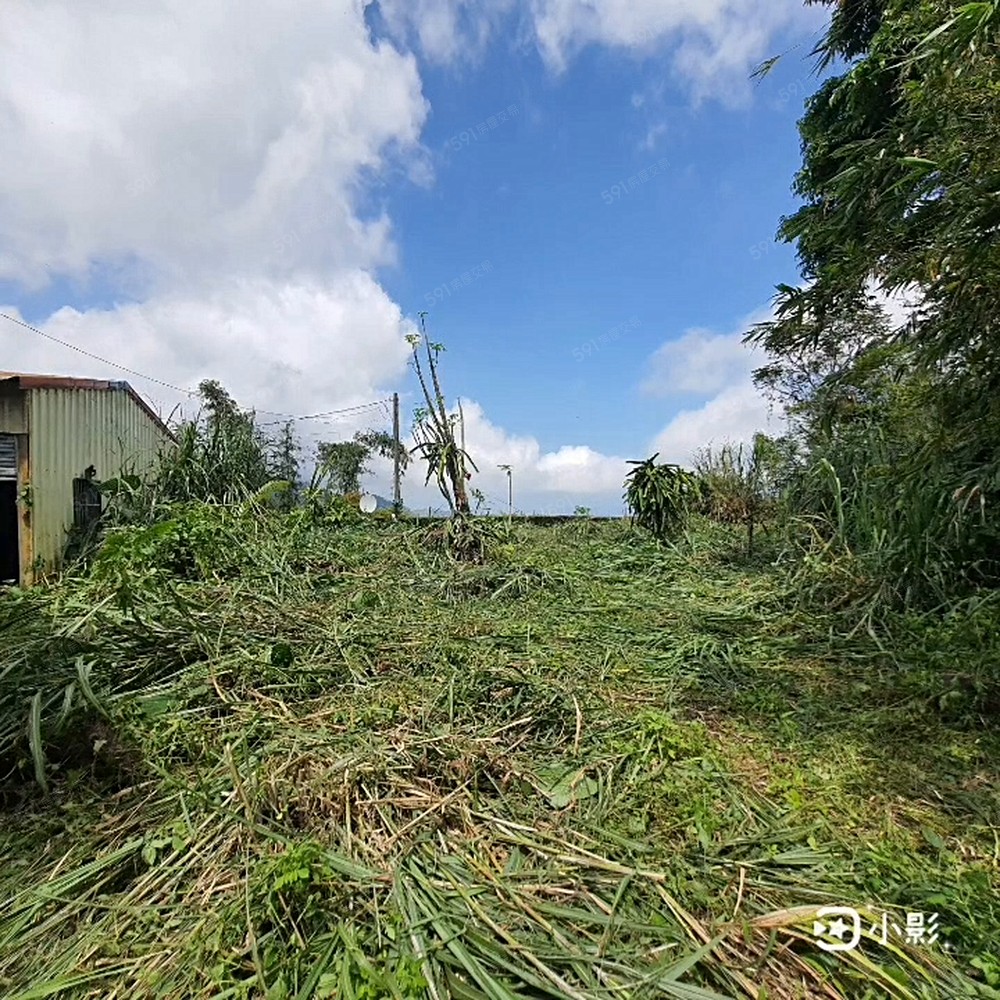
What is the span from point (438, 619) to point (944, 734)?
8.20ft

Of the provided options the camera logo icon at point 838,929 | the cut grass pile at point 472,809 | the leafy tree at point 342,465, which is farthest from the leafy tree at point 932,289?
the leafy tree at point 342,465

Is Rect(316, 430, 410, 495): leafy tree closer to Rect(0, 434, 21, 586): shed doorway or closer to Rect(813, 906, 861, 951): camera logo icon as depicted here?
Rect(0, 434, 21, 586): shed doorway

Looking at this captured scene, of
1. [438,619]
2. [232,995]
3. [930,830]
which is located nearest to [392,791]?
[232,995]

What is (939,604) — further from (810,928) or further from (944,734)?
(810,928)

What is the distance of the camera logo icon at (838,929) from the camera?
4.31 feet

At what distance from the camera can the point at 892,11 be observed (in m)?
2.99

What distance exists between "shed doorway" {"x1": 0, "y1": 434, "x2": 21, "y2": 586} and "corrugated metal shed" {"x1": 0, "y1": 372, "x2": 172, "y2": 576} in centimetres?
10

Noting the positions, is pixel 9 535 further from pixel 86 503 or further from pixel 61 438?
pixel 61 438

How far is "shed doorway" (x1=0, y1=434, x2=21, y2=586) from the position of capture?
5043 millimetres

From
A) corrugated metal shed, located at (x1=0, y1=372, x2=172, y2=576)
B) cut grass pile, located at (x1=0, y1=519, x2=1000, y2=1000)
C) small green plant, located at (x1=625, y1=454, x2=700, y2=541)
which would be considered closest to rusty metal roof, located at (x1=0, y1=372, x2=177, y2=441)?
corrugated metal shed, located at (x1=0, y1=372, x2=172, y2=576)

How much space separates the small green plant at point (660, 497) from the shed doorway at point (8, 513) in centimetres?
582

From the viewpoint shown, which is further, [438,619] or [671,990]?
[438,619]

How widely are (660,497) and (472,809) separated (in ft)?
16.8

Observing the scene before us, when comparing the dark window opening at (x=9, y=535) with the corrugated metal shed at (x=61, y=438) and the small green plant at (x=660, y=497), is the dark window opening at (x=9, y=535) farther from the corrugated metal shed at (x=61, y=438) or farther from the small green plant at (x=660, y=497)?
the small green plant at (x=660, y=497)
